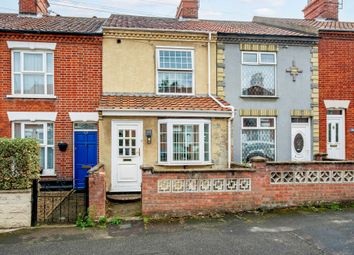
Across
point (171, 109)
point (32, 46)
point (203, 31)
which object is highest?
point (203, 31)

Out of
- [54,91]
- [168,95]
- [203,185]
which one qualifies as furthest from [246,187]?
[54,91]

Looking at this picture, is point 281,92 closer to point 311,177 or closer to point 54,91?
point 311,177

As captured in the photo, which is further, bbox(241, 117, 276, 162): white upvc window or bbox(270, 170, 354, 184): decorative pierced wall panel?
bbox(241, 117, 276, 162): white upvc window

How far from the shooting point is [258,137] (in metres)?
12.4

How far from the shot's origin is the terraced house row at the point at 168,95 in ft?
35.6

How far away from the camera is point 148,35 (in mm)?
11867

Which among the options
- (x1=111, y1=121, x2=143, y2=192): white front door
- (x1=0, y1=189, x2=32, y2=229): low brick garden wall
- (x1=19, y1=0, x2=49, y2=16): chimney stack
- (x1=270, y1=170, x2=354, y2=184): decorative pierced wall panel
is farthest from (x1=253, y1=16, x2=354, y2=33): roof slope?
(x1=0, y1=189, x2=32, y2=229): low brick garden wall

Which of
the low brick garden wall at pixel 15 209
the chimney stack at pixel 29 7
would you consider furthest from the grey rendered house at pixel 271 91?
the chimney stack at pixel 29 7

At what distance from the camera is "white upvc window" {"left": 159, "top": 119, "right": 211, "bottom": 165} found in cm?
1091

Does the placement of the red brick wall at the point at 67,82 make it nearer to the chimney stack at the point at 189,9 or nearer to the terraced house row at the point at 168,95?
the terraced house row at the point at 168,95

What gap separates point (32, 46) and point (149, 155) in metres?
5.92

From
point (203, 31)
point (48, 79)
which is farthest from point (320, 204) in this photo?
point (48, 79)

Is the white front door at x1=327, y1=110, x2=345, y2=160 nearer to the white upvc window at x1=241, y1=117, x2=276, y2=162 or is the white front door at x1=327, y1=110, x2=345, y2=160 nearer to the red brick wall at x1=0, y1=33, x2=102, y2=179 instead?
the white upvc window at x1=241, y1=117, x2=276, y2=162

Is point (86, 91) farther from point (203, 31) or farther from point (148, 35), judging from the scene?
point (203, 31)
